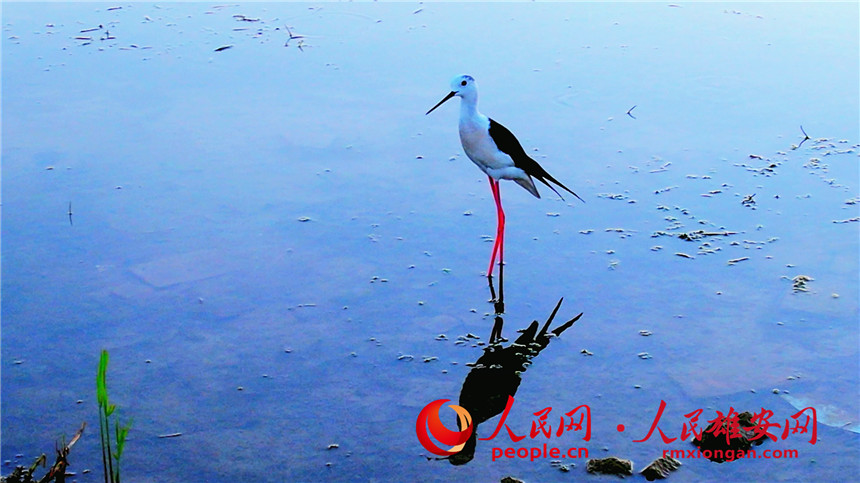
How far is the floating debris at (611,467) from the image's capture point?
373 cm

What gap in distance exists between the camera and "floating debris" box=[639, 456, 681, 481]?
370cm

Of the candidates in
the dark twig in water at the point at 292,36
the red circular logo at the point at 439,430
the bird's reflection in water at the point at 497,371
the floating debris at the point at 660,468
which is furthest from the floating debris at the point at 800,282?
the dark twig in water at the point at 292,36

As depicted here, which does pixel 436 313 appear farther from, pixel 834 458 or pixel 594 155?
pixel 594 155

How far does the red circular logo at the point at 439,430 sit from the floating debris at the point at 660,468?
0.68m

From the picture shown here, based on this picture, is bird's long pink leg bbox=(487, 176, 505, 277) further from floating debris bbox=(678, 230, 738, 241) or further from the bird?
floating debris bbox=(678, 230, 738, 241)

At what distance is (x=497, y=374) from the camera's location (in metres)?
4.44

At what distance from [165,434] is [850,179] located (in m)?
4.40

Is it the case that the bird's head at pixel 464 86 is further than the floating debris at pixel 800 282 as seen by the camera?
Yes

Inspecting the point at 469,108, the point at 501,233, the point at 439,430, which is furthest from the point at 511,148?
the point at 439,430

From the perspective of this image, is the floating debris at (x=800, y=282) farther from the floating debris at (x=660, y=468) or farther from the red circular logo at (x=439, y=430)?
the red circular logo at (x=439, y=430)

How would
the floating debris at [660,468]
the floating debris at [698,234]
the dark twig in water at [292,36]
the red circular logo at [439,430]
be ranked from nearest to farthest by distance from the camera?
the floating debris at [660,468] < the red circular logo at [439,430] < the floating debris at [698,234] < the dark twig in water at [292,36]

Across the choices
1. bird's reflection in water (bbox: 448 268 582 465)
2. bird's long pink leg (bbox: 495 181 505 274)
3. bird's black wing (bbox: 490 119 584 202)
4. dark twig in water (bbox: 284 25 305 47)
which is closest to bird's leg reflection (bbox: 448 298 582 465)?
bird's reflection in water (bbox: 448 268 582 465)

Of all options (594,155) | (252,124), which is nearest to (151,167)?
(252,124)

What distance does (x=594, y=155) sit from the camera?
6.77 meters
